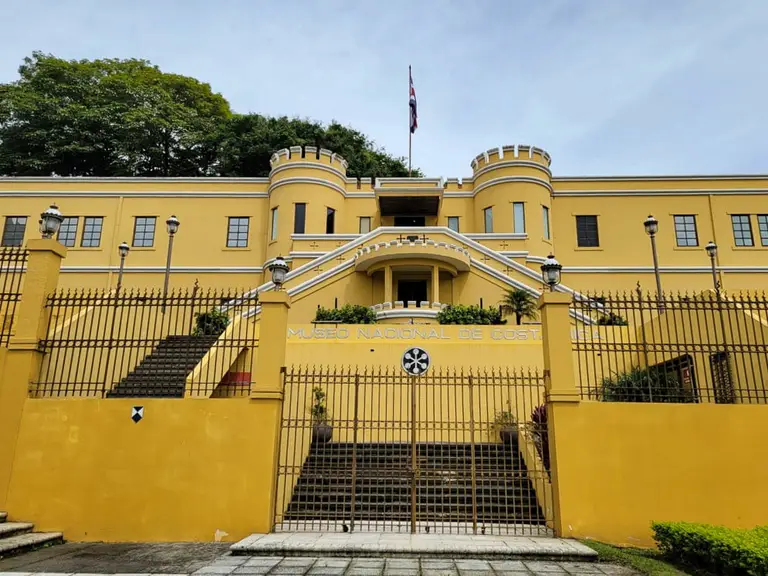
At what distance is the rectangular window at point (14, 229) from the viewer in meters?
28.1

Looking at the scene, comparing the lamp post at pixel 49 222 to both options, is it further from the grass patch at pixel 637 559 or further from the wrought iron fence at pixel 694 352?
the grass patch at pixel 637 559

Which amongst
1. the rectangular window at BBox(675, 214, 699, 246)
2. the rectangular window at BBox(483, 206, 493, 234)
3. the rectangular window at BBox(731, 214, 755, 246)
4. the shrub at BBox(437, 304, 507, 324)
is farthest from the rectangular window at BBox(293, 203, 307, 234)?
the rectangular window at BBox(731, 214, 755, 246)

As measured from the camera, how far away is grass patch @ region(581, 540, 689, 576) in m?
7.04

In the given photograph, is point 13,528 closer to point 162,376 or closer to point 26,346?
point 26,346

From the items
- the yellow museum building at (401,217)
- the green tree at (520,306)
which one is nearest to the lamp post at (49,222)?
the green tree at (520,306)

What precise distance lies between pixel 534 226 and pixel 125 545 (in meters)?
22.5

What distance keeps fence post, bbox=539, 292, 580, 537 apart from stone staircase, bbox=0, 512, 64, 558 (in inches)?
299

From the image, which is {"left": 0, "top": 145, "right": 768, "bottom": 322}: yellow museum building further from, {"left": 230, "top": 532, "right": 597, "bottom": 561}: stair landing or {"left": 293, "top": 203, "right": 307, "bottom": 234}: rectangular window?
{"left": 230, "top": 532, "right": 597, "bottom": 561}: stair landing

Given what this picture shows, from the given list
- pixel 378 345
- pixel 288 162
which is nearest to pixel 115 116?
pixel 288 162

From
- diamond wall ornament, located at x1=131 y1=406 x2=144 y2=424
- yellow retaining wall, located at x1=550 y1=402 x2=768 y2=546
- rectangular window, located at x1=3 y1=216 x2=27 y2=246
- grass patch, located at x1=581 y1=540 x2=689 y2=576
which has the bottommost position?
grass patch, located at x1=581 y1=540 x2=689 y2=576

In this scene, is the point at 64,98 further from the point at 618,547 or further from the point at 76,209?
the point at 618,547

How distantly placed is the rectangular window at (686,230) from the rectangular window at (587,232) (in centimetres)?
383

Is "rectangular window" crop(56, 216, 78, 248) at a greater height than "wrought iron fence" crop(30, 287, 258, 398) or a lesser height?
greater

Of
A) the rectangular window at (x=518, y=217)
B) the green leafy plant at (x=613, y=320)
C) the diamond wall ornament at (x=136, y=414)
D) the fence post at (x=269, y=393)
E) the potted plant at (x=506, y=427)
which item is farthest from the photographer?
the rectangular window at (x=518, y=217)
